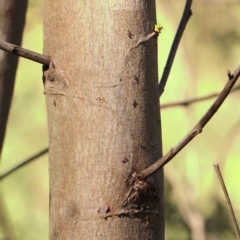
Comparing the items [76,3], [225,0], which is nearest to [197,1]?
[225,0]

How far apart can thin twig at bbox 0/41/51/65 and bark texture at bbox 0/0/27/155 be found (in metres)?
0.49

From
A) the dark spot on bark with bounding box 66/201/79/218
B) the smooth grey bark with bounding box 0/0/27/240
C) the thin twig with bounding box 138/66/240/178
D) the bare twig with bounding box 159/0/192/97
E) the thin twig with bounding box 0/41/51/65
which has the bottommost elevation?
the dark spot on bark with bounding box 66/201/79/218

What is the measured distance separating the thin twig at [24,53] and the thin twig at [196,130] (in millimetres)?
198

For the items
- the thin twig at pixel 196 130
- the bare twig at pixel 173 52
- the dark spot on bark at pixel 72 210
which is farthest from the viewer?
the bare twig at pixel 173 52

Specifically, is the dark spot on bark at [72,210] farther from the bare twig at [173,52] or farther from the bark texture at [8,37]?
the bark texture at [8,37]

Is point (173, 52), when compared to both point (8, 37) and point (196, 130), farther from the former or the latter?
point (8, 37)

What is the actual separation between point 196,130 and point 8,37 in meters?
0.68

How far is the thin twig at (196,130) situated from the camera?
52cm

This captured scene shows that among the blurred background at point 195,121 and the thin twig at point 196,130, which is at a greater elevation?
the blurred background at point 195,121

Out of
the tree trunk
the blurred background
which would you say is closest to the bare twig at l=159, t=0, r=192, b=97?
the tree trunk

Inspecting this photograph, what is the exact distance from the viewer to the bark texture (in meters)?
1.09

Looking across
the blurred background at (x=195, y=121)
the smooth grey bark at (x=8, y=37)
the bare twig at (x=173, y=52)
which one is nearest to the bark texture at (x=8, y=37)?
the smooth grey bark at (x=8, y=37)

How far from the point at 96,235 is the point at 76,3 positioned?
12.0 inches

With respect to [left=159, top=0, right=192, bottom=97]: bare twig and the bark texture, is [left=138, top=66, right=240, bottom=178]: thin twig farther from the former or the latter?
the bark texture
